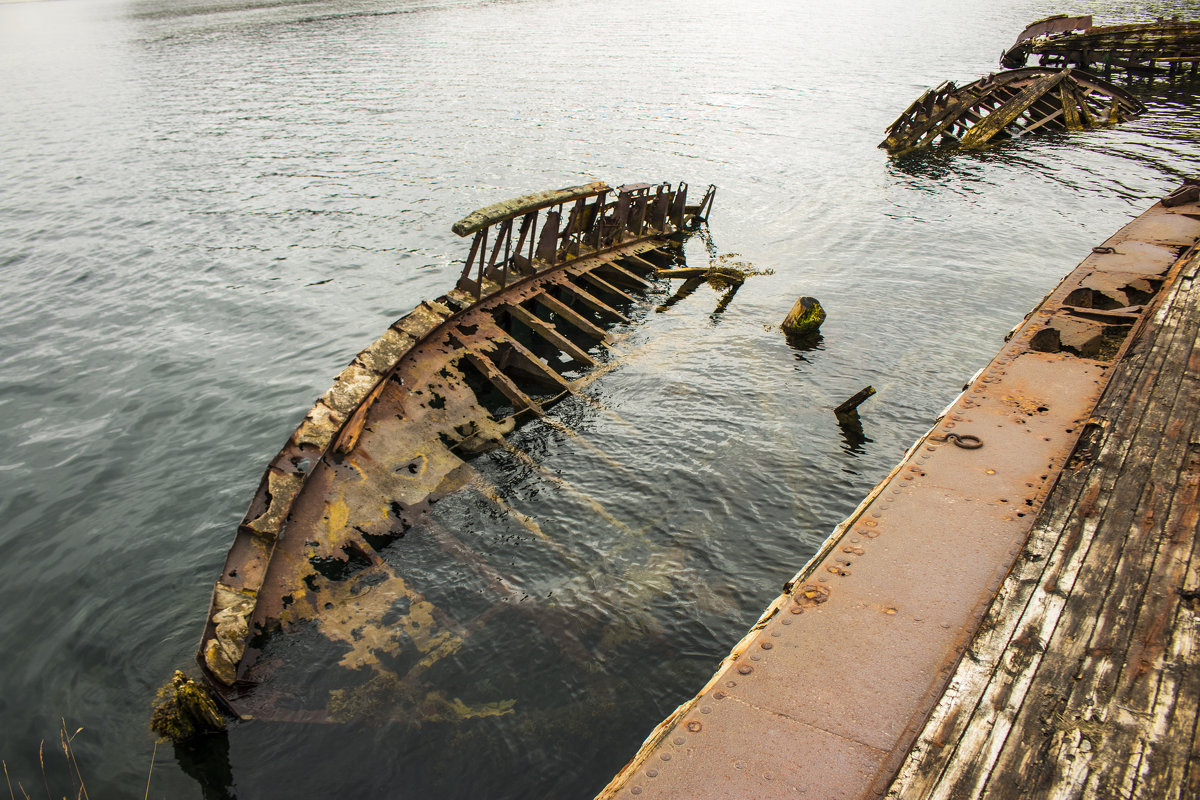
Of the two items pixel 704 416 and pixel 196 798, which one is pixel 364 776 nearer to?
pixel 196 798

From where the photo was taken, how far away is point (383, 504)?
30.3ft

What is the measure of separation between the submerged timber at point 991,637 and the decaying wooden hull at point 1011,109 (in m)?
29.3

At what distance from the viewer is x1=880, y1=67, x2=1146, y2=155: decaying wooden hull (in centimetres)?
3366

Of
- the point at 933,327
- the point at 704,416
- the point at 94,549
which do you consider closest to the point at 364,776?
the point at 94,549

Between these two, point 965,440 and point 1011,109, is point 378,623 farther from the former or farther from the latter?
point 1011,109

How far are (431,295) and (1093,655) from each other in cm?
1701

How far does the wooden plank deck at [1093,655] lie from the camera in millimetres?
4133

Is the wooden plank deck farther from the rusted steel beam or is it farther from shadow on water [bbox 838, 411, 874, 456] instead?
the rusted steel beam

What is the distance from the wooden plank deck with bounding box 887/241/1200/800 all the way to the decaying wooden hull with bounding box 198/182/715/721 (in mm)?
4631

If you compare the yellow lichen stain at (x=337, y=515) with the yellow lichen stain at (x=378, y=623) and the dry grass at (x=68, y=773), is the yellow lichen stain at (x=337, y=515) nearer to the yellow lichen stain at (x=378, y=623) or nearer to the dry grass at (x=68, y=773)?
the yellow lichen stain at (x=378, y=623)

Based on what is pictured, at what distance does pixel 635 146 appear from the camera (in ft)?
111

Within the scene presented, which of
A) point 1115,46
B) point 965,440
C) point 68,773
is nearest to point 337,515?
point 68,773

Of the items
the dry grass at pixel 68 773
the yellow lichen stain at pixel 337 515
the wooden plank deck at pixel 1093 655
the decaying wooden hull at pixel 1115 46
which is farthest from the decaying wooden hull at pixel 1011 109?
the dry grass at pixel 68 773

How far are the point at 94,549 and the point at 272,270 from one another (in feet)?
38.9
